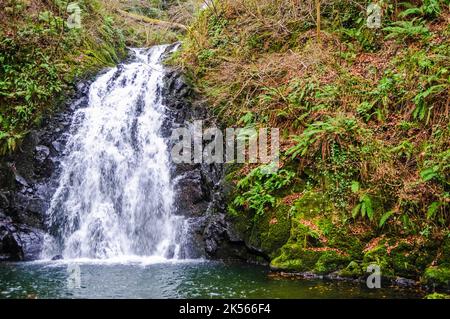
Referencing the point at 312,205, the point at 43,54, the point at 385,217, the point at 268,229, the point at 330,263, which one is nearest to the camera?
the point at 385,217

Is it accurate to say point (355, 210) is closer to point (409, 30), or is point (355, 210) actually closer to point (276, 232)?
point (276, 232)

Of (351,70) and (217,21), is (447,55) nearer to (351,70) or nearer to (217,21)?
(351,70)

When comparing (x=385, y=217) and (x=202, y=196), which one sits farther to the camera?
(x=202, y=196)

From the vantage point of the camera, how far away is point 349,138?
890 cm

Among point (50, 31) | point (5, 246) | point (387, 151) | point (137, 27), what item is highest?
point (137, 27)

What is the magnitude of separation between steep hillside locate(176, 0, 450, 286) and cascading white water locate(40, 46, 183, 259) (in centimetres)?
228

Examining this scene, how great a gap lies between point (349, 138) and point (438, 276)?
3.38 m

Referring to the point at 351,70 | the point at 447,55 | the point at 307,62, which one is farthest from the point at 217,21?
the point at 447,55

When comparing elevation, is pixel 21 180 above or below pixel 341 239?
above

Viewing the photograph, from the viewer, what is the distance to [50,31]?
1384 centimetres

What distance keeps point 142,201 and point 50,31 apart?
727cm

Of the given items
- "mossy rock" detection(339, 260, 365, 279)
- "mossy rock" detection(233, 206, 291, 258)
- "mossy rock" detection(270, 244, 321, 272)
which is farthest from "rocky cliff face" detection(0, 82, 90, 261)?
"mossy rock" detection(339, 260, 365, 279)

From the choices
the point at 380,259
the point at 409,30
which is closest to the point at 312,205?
the point at 380,259

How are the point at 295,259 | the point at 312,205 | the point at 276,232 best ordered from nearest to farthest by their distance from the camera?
1. the point at 295,259
2. the point at 312,205
3. the point at 276,232
